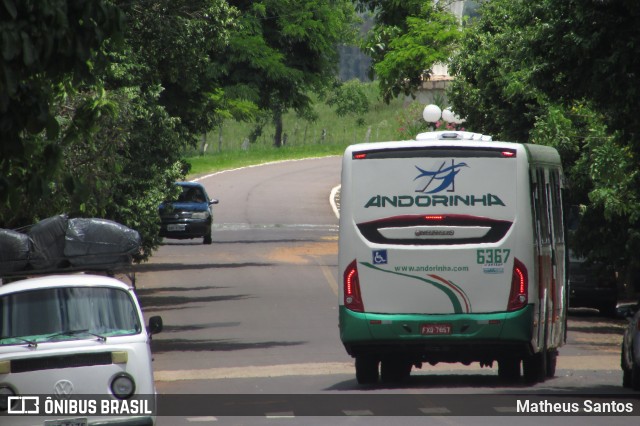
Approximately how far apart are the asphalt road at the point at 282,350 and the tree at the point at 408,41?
19.3ft

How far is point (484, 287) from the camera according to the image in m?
16.5

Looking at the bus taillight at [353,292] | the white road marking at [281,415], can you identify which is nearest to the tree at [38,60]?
the white road marking at [281,415]

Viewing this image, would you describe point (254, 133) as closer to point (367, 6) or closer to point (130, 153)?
point (367, 6)

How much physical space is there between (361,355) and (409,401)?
6.09 ft

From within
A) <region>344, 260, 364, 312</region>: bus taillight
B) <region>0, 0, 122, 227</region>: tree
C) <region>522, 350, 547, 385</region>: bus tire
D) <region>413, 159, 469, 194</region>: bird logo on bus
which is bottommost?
<region>522, 350, 547, 385</region>: bus tire

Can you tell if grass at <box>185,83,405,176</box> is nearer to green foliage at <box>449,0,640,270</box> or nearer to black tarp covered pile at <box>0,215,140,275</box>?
green foliage at <box>449,0,640,270</box>

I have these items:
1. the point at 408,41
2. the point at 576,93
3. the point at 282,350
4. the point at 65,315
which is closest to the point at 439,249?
the point at 576,93

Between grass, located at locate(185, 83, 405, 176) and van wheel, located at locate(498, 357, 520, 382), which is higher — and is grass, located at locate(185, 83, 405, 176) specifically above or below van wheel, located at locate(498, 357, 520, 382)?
below

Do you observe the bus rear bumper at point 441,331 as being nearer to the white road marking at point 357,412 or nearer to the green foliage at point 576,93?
the white road marking at point 357,412

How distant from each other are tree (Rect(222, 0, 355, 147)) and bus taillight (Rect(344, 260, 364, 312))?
24589 millimetres

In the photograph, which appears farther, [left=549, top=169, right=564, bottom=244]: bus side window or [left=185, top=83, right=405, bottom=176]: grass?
[left=185, top=83, right=405, bottom=176]: grass

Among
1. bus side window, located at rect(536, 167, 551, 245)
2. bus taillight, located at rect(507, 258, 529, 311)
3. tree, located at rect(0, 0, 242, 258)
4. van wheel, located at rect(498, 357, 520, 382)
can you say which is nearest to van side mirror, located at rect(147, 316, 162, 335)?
tree, located at rect(0, 0, 242, 258)

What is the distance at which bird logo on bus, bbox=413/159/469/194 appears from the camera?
1653 centimetres

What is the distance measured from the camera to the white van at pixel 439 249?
647 inches
